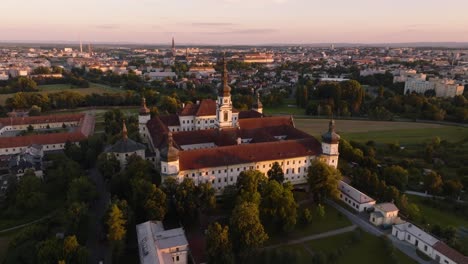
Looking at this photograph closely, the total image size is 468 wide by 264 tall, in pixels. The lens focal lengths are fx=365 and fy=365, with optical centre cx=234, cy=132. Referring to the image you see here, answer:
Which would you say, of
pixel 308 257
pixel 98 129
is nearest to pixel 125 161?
pixel 308 257

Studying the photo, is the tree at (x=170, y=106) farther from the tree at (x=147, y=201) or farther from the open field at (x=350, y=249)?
the open field at (x=350, y=249)

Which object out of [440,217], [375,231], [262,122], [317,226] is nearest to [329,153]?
[317,226]

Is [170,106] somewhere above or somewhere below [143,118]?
below

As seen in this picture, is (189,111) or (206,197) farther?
(189,111)

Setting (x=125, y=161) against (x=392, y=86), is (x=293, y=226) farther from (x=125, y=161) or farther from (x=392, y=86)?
(x=392, y=86)

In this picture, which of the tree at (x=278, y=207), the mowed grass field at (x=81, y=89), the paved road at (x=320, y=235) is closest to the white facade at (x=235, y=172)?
the tree at (x=278, y=207)

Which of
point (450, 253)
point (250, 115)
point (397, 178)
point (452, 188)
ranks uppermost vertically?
point (250, 115)

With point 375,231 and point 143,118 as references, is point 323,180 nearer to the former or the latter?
point 375,231
